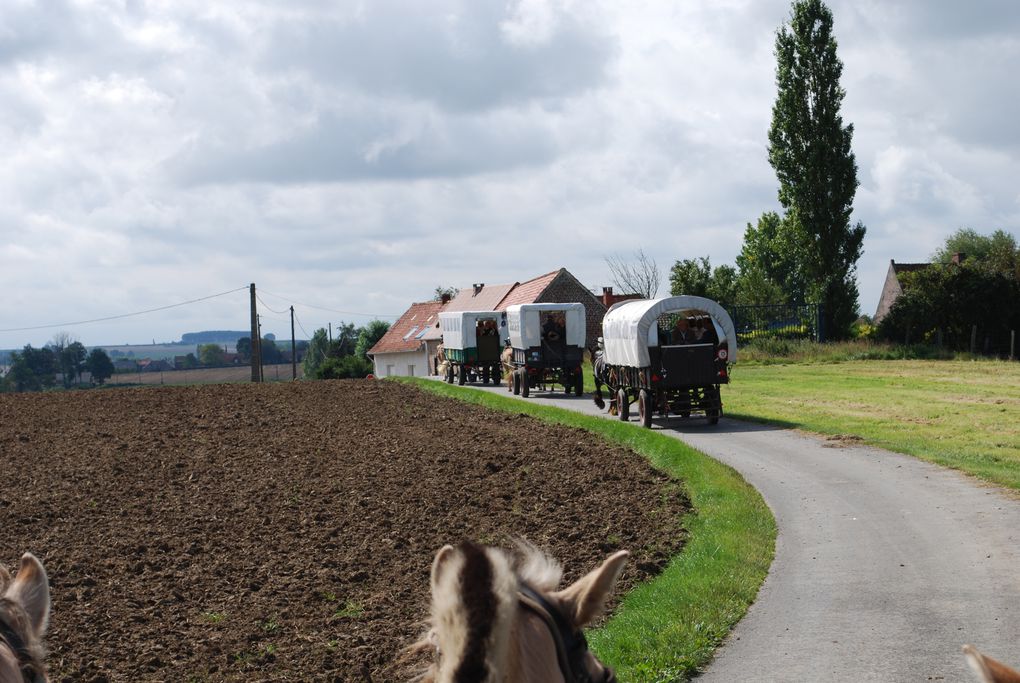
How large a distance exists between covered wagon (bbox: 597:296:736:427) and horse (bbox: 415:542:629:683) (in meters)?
18.6

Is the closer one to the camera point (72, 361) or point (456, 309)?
point (456, 309)

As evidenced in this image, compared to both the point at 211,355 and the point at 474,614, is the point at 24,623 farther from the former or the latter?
the point at 211,355

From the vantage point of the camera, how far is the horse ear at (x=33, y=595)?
2805 millimetres

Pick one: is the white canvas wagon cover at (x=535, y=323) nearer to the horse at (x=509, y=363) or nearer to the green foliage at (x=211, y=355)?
the horse at (x=509, y=363)

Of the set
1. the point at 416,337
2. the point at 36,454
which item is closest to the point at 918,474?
the point at 36,454

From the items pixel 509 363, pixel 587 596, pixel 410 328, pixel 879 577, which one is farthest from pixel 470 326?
pixel 410 328

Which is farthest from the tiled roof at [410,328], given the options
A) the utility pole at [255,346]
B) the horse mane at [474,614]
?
the horse mane at [474,614]

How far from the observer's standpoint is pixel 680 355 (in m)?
20.8

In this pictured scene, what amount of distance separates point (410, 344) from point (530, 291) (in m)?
17.6

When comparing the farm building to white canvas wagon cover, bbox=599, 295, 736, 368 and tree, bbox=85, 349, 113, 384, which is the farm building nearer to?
white canvas wagon cover, bbox=599, 295, 736, 368

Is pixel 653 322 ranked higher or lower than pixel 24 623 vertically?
higher

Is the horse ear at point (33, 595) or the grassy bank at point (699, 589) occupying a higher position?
the horse ear at point (33, 595)

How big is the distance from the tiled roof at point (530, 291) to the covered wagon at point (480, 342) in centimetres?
1862

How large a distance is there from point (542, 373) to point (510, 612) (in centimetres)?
3042
